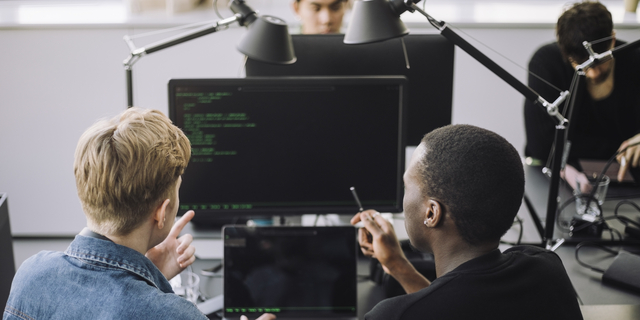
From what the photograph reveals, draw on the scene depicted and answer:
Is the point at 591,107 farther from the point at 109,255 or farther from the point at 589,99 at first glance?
the point at 109,255

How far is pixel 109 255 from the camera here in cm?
86

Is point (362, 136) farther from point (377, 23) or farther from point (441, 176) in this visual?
point (441, 176)

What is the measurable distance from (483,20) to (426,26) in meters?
0.33

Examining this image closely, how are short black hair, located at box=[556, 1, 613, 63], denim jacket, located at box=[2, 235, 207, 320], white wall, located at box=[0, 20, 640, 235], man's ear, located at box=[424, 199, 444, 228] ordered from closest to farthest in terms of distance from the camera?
1. denim jacket, located at box=[2, 235, 207, 320]
2. man's ear, located at box=[424, 199, 444, 228]
3. short black hair, located at box=[556, 1, 613, 63]
4. white wall, located at box=[0, 20, 640, 235]

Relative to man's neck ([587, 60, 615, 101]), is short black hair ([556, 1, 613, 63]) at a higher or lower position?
higher

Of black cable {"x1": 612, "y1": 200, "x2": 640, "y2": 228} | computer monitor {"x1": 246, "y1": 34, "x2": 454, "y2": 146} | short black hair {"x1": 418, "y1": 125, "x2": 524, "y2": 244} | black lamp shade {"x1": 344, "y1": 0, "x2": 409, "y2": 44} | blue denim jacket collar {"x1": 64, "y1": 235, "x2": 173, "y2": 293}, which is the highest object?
black lamp shade {"x1": 344, "y1": 0, "x2": 409, "y2": 44}

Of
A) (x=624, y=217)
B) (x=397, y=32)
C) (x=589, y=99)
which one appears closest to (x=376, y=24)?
(x=397, y=32)

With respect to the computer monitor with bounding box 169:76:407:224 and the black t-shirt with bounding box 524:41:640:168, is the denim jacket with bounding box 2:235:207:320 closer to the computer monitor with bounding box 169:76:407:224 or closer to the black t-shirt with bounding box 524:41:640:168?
the computer monitor with bounding box 169:76:407:224

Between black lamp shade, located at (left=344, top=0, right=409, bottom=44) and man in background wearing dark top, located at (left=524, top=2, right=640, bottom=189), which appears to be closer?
black lamp shade, located at (left=344, top=0, right=409, bottom=44)

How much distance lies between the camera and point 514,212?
884 millimetres

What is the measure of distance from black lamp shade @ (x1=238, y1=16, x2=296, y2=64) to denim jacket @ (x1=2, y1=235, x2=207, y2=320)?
0.56m

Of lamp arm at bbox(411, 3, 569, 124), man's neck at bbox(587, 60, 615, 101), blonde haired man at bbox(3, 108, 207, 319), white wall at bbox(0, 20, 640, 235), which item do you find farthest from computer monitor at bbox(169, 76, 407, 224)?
white wall at bbox(0, 20, 640, 235)

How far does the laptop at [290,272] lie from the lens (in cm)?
116

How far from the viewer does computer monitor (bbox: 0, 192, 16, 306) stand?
117 centimetres
